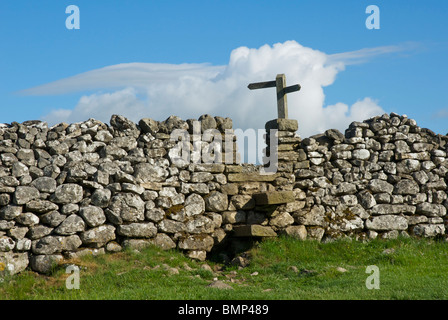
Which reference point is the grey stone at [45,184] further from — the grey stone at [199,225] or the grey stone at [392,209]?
the grey stone at [392,209]

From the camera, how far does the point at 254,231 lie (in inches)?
463

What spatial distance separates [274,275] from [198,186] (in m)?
2.85

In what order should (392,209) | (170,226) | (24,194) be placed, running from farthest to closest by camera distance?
(392,209), (170,226), (24,194)

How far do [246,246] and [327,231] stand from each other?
6.74 ft

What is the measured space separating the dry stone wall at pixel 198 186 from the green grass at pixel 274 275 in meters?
0.47

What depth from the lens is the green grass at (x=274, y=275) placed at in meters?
8.84

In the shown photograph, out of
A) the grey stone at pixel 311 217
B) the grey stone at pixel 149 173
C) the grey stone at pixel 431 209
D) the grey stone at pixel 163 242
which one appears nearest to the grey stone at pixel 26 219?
the grey stone at pixel 149 173

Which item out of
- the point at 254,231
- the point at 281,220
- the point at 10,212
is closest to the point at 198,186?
the point at 254,231

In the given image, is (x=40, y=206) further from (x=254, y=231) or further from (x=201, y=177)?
(x=254, y=231)

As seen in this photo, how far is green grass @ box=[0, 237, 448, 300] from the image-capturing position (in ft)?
29.0

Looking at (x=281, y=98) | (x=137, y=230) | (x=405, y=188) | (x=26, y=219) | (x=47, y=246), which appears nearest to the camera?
(x=47, y=246)

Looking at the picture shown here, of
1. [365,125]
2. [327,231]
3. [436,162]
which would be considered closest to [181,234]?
[327,231]

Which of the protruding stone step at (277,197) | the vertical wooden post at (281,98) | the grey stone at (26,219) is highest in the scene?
the vertical wooden post at (281,98)

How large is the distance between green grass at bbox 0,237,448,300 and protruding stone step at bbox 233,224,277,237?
0.21 meters
